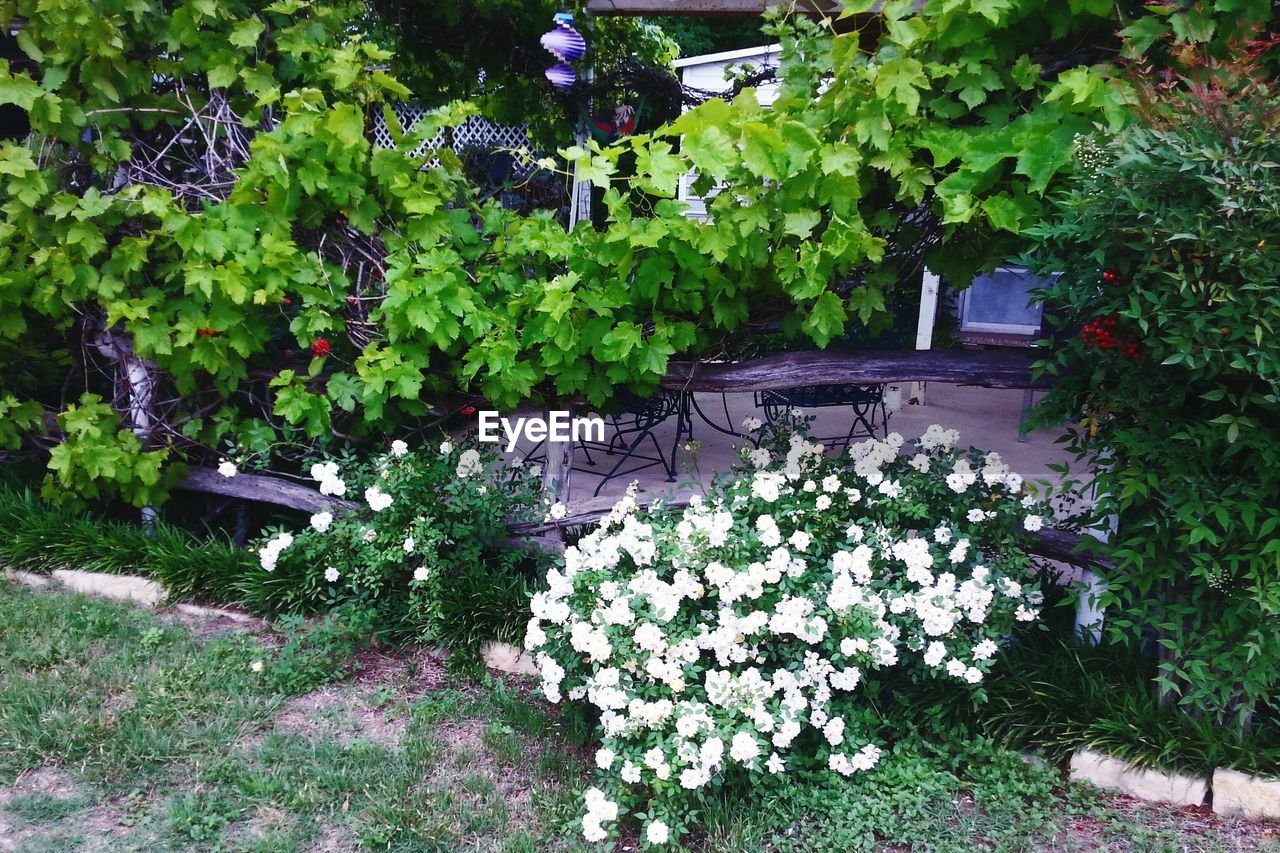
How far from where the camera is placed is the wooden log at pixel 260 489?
3885 millimetres

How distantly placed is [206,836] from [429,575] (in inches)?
42.4

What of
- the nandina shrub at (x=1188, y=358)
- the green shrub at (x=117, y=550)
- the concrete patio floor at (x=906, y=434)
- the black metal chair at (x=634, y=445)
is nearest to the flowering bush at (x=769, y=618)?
the nandina shrub at (x=1188, y=358)

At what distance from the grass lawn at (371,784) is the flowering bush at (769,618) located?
0.16 m

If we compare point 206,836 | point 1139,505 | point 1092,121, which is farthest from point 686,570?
point 1092,121

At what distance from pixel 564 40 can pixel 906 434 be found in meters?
3.57

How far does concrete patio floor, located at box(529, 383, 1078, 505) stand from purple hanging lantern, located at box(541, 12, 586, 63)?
7.19 feet

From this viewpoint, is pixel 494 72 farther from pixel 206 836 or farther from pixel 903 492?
pixel 206 836

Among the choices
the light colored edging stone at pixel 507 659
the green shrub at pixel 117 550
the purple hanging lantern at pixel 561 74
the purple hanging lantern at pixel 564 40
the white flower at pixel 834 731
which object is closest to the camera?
the white flower at pixel 834 731

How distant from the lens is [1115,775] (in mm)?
2648

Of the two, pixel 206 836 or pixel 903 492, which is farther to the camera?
pixel 903 492

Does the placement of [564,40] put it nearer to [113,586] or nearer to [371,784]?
[113,586]

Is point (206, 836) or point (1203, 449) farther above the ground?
point (1203, 449)

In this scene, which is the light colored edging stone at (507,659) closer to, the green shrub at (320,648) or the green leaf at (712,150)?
the green shrub at (320,648)

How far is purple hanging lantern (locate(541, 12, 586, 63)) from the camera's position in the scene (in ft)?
16.3
